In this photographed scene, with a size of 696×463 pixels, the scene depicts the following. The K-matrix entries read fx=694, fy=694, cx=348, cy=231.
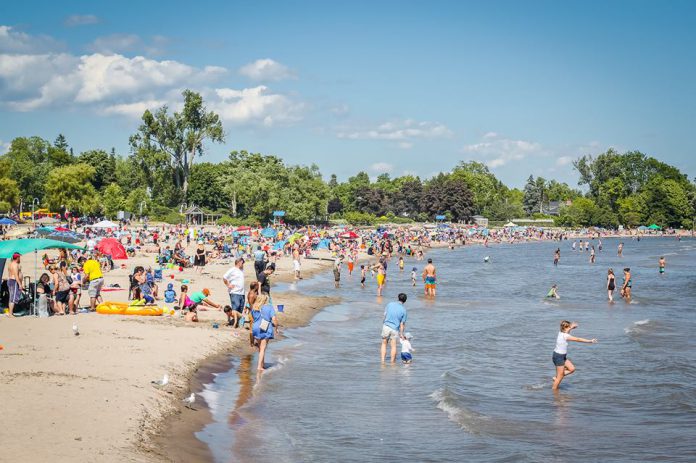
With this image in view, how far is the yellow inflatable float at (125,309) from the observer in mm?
18438

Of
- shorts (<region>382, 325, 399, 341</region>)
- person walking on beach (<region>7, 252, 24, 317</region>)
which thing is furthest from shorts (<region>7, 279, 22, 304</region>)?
shorts (<region>382, 325, 399, 341</region>)

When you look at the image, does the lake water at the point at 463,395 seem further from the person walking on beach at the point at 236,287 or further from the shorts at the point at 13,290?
the shorts at the point at 13,290

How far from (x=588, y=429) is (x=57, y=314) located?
12.9 m

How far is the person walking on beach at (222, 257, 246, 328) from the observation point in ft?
58.2

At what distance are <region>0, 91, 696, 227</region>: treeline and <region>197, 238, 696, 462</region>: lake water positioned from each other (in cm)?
6003

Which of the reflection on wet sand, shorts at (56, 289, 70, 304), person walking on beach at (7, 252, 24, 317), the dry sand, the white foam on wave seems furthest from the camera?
the white foam on wave

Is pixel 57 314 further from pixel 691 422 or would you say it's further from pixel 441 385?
pixel 691 422

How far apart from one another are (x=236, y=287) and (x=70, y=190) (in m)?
66.6

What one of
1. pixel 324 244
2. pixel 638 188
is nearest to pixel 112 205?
pixel 324 244

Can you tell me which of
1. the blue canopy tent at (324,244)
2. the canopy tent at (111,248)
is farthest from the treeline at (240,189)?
the canopy tent at (111,248)

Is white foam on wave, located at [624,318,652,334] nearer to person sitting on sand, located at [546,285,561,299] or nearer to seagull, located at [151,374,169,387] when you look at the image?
person sitting on sand, located at [546,285,561,299]

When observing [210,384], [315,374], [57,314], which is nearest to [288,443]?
[210,384]

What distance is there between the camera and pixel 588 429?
37.6ft

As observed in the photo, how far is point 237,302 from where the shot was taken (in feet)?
61.0
